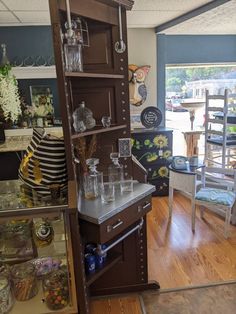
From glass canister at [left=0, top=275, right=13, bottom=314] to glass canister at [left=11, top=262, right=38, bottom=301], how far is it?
4cm

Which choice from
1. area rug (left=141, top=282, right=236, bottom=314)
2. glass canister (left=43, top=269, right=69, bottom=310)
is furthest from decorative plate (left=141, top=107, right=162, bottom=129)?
glass canister (left=43, top=269, right=69, bottom=310)

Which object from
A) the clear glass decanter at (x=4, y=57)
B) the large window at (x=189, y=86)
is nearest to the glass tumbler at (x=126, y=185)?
the clear glass decanter at (x=4, y=57)

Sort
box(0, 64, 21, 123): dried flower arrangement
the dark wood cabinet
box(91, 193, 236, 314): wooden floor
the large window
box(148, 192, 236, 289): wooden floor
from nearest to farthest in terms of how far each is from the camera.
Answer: box(91, 193, 236, 314): wooden floor, box(148, 192, 236, 289): wooden floor, box(0, 64, 21, 123): dried flower arrangement, the dark wood cabinet, the large window

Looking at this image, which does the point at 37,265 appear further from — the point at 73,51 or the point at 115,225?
the point at 73,51

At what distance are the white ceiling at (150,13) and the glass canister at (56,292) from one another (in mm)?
2193

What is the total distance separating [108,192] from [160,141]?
2.14 metres

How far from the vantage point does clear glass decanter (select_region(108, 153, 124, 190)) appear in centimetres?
173

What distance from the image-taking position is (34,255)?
183cm

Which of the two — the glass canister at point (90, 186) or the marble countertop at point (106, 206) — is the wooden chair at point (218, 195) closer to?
the marble countertop at point (106, 206)

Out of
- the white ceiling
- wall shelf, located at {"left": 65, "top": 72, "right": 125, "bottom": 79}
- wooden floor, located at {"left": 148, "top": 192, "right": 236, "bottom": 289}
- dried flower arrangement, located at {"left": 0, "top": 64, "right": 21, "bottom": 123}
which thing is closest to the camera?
wall shelf, located at {"left": 65, "top": 72, "right": 125, "bottom": 79}

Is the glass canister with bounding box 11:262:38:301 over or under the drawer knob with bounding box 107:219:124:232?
under

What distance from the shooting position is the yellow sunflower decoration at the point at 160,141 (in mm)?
3641

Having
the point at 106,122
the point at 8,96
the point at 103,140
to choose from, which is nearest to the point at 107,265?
the point at 103,140

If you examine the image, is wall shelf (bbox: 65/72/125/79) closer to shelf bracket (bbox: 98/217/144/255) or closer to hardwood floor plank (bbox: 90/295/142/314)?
shelf bracket (bbox: 98/217/144/255)
